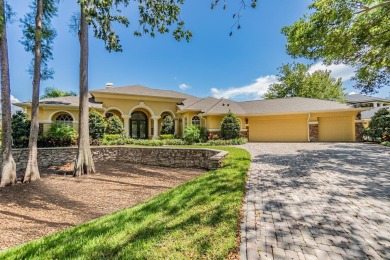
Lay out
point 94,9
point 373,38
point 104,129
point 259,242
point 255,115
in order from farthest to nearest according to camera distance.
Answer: point 255,115
point 104,129
point 373,38
point 94,9
point 259,242

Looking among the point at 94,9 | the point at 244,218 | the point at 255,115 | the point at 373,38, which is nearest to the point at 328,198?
the point at 244,218

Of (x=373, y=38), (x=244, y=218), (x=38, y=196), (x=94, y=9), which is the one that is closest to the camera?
(x=244, y=218)

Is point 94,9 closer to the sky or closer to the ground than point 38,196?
closer to the sky

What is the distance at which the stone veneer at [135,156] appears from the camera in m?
10.9

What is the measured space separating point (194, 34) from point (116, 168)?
8490 mm

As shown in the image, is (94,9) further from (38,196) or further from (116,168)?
(116,168)

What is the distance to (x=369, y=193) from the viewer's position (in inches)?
170

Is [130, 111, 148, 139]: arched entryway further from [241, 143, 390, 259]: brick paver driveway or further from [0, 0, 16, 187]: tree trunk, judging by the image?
[241, 143, 390, 259]: brick paver driveway

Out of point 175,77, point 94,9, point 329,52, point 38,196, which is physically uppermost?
point 175,77

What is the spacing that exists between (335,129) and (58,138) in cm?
2225

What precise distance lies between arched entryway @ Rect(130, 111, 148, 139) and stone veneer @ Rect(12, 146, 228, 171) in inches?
304

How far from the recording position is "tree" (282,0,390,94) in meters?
8.97

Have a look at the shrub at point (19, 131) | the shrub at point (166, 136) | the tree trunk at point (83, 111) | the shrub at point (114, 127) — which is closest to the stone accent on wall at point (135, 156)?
the shrub at point (19, 131)

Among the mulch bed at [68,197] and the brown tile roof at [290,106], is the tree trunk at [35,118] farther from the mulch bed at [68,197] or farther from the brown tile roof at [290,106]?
the brown tile roof at [290,106]
